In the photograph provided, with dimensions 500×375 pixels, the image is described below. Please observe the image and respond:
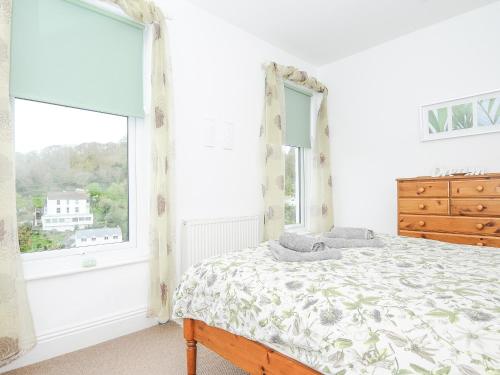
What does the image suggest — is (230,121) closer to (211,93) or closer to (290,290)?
(211,93)

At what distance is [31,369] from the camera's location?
2012 mm

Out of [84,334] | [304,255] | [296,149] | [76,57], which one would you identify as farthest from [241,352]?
[296,149]

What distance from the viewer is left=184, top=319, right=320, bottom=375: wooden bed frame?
127cm

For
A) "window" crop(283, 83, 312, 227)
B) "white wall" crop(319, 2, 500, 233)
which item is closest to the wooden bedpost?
"window" crop(283, 83, 312, 227)

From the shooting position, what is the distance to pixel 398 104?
381cm

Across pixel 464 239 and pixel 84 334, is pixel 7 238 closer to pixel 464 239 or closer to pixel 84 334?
pixel 84 334

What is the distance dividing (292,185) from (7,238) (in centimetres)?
333

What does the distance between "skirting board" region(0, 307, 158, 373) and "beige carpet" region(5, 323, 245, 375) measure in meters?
0.05

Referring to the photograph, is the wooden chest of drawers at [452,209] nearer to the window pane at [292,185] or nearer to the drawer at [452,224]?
the drawer at [452,224]

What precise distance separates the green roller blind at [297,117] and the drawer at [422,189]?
1512mm

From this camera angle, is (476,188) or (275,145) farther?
(275,145)

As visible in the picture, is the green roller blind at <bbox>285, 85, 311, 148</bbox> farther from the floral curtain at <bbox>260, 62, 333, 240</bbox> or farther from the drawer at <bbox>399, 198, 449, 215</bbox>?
the drawer at <bbox>399, 198, 449, 215</bbox>

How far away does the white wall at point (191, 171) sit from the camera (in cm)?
222

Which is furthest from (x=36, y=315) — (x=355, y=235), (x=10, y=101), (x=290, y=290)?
(x=355, y=235)
